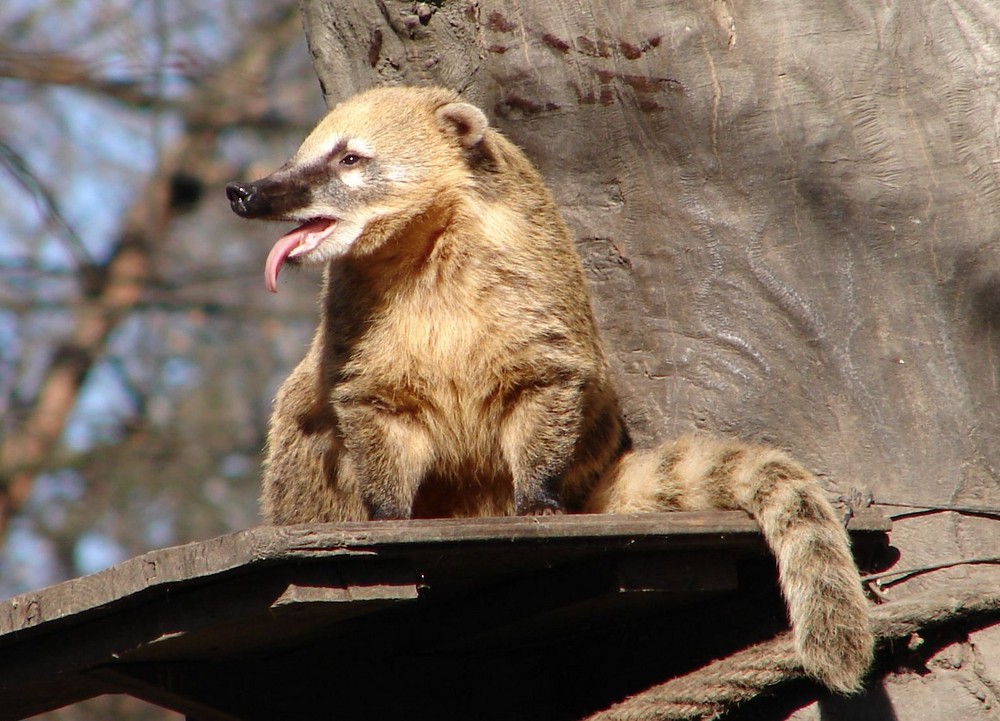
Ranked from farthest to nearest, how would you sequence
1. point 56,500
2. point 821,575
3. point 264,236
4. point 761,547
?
point 264,236 → point 56,500 → point 761,547 → point 821,575

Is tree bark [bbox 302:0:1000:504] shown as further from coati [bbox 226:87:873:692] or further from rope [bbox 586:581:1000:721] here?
rope [bbox 586:581:1000:721]

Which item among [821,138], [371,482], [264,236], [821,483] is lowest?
[821,483]

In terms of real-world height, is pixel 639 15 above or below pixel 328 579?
above

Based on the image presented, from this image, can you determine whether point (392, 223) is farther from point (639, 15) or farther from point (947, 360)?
point (947, 360)

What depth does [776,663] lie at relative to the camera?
123 inches

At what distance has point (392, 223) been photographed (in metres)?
3.91

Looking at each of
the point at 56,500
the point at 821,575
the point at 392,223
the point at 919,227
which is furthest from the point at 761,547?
the point at 56,500

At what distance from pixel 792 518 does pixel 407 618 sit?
3.73 ft

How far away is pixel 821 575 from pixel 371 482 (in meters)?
1.33

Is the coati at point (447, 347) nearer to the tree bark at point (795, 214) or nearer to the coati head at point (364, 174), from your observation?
the coati head at point (364, 174)

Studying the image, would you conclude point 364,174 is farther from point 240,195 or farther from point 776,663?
point 776,663

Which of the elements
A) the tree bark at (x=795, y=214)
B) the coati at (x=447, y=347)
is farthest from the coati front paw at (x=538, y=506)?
the tree bark at (x=795, y=214)

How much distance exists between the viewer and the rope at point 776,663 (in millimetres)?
3129

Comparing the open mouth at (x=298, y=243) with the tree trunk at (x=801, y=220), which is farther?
the open mouth at (x=298, y=243)
